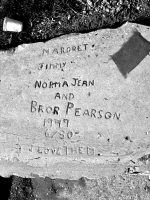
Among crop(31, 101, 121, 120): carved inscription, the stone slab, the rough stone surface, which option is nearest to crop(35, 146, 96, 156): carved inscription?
the stone slab

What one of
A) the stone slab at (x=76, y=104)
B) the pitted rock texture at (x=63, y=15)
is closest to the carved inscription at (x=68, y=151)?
the stone slab at (x=76, y=104)

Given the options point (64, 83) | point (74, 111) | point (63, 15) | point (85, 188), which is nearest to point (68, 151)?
point (74, 111)

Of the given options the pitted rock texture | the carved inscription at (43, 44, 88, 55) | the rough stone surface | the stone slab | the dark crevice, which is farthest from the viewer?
the dark crevice

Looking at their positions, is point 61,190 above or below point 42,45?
below

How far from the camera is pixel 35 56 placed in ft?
8.73

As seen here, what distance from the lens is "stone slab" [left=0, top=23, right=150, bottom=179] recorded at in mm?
2412

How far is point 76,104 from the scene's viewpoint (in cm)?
251

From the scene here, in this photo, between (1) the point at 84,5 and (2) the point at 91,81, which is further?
(1) the point at 84,5

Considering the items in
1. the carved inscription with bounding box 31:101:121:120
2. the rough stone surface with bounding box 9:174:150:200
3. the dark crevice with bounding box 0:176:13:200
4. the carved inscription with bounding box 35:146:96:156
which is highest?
the carved inscription with bounding box 31:101:121:120

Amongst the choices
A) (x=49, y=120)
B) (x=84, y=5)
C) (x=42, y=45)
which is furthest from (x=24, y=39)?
(x=49, y=120)

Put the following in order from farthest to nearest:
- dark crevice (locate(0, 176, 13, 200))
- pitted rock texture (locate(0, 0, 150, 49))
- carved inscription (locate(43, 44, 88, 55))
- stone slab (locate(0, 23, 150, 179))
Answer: dark crevice (locate(0, 176, 13, 200)) < pitted rock texture (locate(0, 0, 150, 49)) < carved inscription (locate(43, 44, 88, 55)) < stone slab (locate(0, 23, 150, 179))

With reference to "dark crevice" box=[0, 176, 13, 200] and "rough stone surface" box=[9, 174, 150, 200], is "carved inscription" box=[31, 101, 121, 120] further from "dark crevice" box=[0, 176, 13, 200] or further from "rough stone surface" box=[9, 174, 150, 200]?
"dark crevice" box=[0, 176, 13, 200]

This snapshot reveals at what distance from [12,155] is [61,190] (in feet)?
2.07

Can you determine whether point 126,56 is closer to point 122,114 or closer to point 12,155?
→ point 122,114
